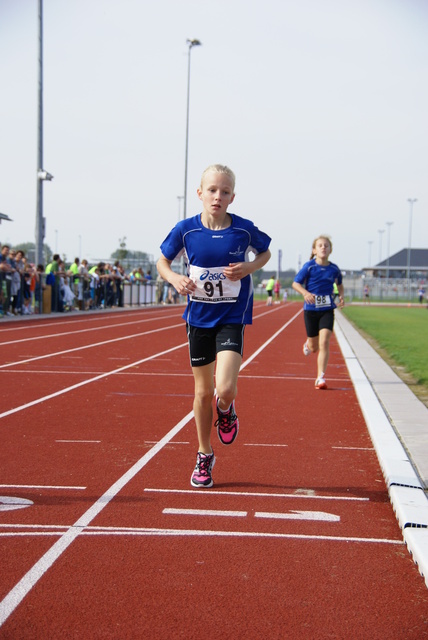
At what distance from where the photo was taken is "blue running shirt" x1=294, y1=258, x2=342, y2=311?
10.3 meters

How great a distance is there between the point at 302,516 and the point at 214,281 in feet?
4.95

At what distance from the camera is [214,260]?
5.16 meters

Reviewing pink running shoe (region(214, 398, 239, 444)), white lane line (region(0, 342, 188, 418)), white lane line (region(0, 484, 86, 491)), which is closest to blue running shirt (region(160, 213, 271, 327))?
pink running shoe (region(214, 398, 239, 444))

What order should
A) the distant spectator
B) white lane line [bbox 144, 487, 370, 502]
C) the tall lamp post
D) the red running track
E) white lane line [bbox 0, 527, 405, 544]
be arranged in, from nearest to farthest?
the red running track < white lane line [bbox 0, 527, 405, 544] < white lane line [bbox 144, 487, 370, 502] < the distant spectator < the tall lamp post

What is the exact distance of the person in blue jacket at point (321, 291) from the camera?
10.2 metres

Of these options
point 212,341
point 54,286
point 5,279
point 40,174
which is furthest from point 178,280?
point 40,174

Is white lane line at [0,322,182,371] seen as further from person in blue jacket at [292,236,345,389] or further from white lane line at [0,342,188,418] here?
person in blue jacket at [292,236,345,389]

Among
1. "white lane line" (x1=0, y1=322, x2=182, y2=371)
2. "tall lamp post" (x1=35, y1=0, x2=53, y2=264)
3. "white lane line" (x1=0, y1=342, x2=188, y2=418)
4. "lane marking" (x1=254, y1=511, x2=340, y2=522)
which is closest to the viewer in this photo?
"lane marking" (x1=254, y1=511, x2=340, y2=522)

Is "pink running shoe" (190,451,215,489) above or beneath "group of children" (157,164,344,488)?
beneath

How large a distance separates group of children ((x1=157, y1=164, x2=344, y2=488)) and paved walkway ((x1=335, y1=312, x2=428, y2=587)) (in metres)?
1.21

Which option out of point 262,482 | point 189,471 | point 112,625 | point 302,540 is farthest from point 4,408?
point 112,625

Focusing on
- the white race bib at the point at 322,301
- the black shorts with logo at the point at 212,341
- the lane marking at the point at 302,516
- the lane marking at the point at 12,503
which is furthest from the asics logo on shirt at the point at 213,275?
Answer: the white race bib at the point at 322,301

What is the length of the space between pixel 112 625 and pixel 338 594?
3.22ft

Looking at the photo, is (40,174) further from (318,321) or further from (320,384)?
(320,384)
